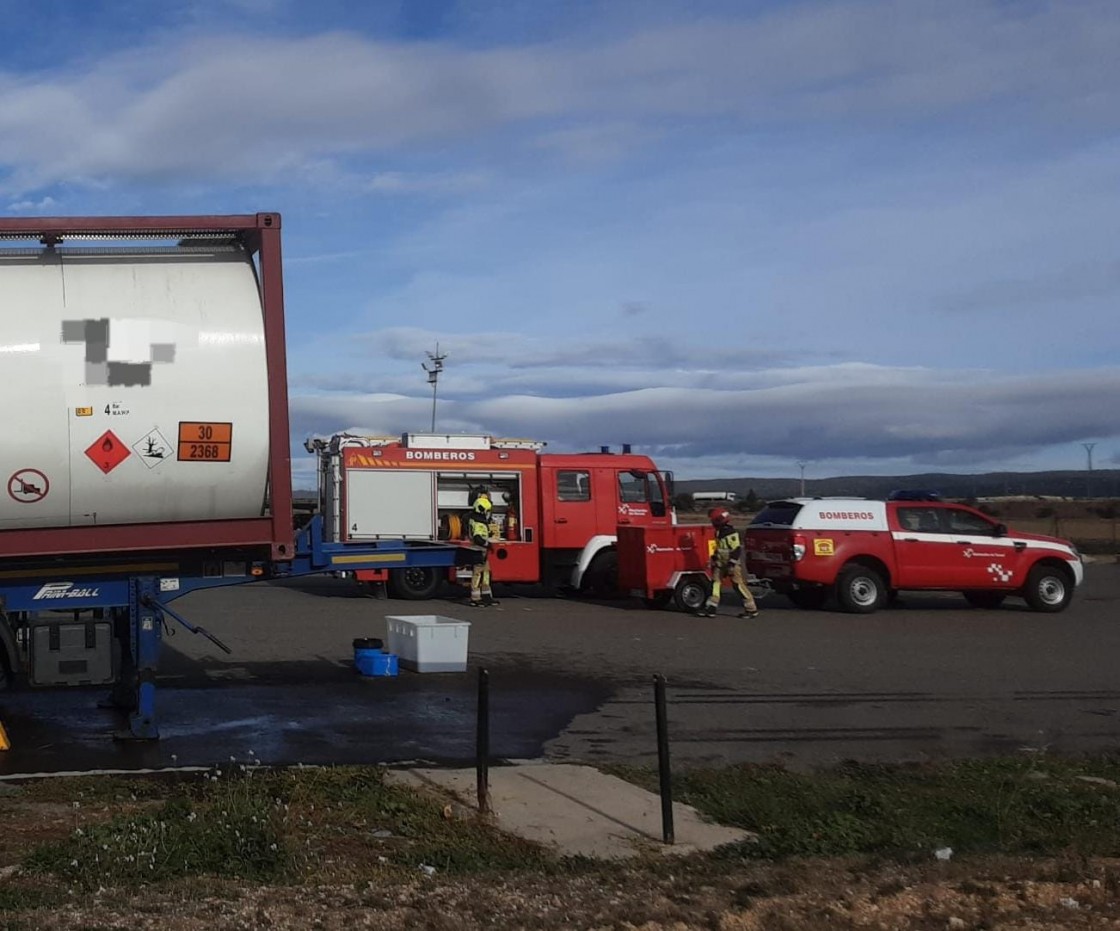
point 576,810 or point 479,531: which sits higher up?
point 479,531

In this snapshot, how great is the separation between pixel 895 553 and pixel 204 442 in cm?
→ 1420

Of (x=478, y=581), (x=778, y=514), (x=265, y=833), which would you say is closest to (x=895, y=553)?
(x=778, y=514)

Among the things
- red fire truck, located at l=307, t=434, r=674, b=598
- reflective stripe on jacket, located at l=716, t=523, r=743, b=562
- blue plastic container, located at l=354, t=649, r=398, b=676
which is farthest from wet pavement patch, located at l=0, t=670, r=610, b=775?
red fire truck, located at l=307, t=434, r=674, b=598

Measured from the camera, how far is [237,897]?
19.8 feet

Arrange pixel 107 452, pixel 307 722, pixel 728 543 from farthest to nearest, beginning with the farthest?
pixel 728 543 → pixel 307 722 → pixel 107 452

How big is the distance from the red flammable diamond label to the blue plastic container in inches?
190

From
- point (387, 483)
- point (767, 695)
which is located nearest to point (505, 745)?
point (767, 695)

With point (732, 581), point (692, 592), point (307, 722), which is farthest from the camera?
point (692, 592)

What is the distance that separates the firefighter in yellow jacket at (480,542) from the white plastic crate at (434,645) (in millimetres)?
6631

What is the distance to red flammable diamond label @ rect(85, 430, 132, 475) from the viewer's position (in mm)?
10000

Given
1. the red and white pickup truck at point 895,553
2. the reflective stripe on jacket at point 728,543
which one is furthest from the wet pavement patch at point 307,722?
the red and white pickup truck at point 895,553

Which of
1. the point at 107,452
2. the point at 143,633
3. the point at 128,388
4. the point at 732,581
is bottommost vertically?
the point at 732,581

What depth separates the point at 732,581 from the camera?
21109 mm

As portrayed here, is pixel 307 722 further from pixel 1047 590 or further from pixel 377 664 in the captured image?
pixel 1047 590
